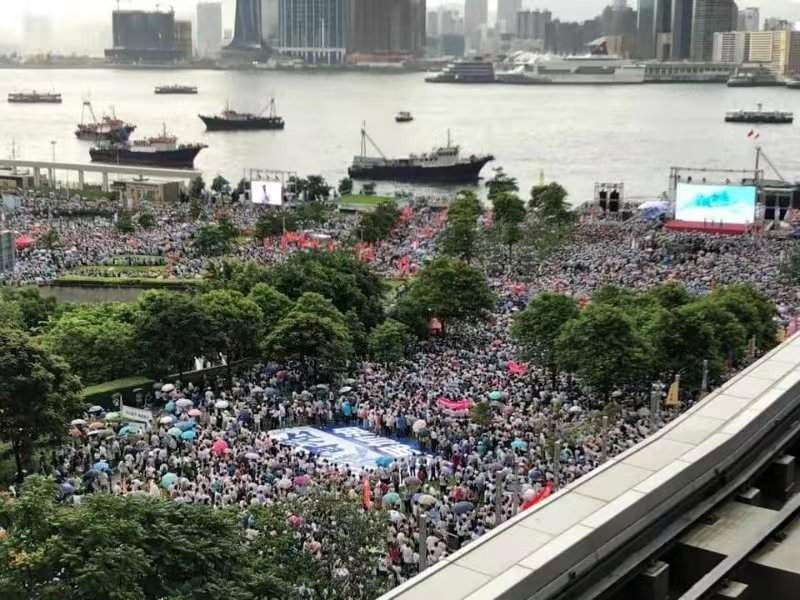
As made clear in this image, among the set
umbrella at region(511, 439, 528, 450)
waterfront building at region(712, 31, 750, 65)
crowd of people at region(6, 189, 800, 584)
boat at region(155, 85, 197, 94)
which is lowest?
crowd of people at region(6, 189, 800, 584)

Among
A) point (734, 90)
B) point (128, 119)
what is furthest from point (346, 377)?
point (734, 90)

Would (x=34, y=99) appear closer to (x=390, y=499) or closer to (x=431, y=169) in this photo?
(x=431, y=169)

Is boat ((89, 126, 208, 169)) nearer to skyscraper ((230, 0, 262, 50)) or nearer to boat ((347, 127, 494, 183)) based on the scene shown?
boat ((347, 127, 494, 183))

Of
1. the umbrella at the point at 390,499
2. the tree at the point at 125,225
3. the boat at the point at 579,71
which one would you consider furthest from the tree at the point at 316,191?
the boat at the point at 579,71

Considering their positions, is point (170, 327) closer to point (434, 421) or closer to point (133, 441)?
point (133, 441)

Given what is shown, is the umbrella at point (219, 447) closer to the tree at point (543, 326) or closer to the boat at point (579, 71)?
the tree at point (543, 326)

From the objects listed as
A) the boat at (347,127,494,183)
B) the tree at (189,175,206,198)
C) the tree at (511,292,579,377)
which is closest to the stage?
the tree at (511,292,579,377)
